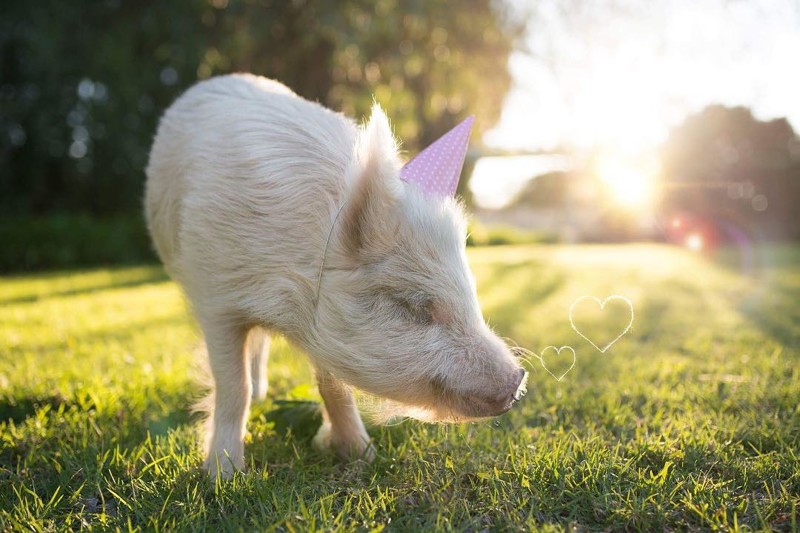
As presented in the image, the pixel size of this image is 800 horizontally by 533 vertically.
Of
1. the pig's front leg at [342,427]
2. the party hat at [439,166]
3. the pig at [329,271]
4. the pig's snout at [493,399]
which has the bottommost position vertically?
the pig's front leg at [342,427]

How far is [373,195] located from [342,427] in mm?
1044

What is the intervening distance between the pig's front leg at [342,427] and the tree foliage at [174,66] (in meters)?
7.94

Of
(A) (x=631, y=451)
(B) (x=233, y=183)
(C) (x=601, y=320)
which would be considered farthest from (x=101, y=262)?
(A) (x=631, y=451)

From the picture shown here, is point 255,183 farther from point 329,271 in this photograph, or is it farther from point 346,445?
point 346,445

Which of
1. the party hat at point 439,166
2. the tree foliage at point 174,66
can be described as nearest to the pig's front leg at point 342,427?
the party hat at point 439,166

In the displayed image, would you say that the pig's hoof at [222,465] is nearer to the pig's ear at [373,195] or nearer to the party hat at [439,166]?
the pig's ear at [373,195]

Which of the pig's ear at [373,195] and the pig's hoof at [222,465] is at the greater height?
the pig's ear at [373,195]

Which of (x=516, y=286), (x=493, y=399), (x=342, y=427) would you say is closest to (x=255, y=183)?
(x=342, y=427)

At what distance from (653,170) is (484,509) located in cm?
946

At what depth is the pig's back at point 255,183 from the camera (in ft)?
7.98

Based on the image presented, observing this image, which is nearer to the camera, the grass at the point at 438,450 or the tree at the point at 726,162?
the grass at the point at 438,450

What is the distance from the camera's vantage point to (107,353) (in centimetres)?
456

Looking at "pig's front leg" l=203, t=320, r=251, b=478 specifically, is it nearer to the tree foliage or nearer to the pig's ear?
the pig's ear

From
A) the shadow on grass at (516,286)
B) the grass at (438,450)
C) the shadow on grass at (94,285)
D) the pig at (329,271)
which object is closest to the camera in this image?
the grass at (438,450)
